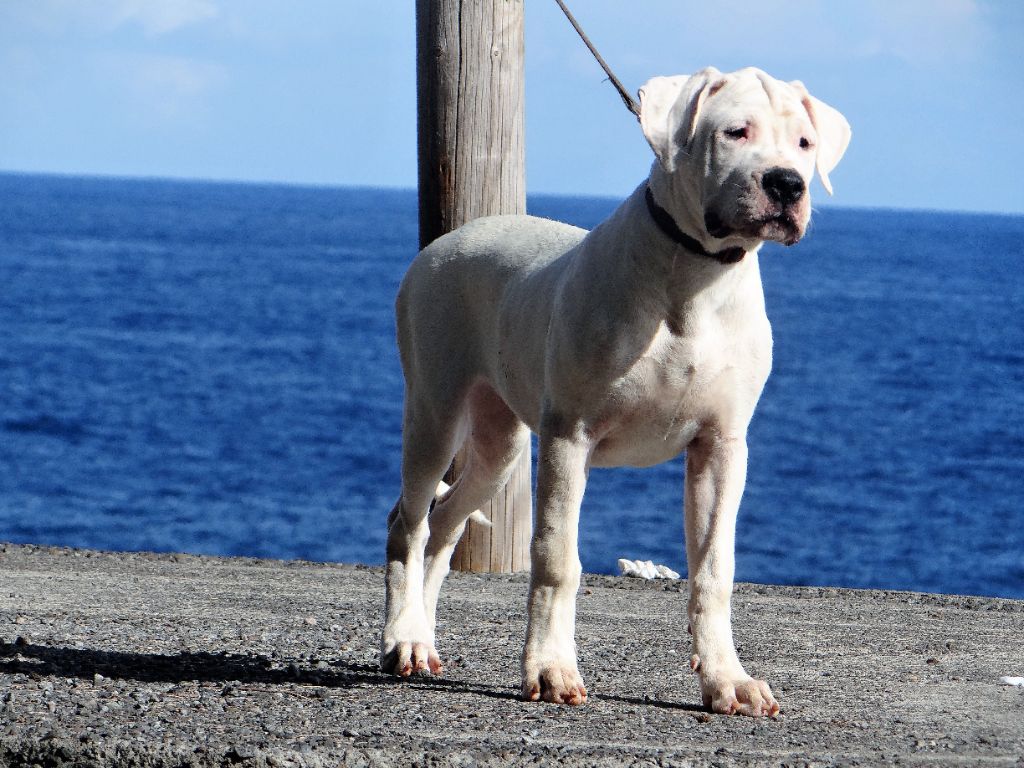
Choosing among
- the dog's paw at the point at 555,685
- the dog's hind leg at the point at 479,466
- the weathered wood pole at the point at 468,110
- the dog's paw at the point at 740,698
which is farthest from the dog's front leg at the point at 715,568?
the weathered wood pole at the point at 468,110

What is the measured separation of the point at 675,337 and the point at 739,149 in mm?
640

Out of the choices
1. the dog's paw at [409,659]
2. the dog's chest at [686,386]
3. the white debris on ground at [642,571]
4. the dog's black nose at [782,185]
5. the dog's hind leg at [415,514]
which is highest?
the dog's black nose at [782,185]

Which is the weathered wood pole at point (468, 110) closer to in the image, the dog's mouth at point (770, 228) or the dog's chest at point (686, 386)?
the dog's chest at point (686, 386)

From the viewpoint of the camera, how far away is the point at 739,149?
4492mm

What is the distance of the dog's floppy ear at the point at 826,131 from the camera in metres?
4.69

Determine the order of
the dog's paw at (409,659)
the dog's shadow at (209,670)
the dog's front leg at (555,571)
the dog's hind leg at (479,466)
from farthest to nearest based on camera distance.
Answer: the dog's hind leg at (479,466)
the dog's paw at (409,659)
the dog's shadow at (209,670)
the dog's front leg at (555,571)

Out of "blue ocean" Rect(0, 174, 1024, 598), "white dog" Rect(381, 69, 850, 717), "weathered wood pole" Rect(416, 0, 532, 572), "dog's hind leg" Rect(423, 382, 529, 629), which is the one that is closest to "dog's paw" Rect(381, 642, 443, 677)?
"white dog" Rect(381, 69, 850, 717)

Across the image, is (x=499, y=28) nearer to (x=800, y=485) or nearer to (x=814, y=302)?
(x=800, y=485)

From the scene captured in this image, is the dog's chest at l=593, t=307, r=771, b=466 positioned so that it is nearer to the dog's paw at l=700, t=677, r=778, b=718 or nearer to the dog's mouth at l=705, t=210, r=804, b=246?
the dog's mouth at l=705, t=210, r=804, b=246

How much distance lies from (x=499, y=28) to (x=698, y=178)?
3.13 meters

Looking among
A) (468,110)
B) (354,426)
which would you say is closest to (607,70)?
(468,110)

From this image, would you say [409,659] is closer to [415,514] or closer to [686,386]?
[415,514]

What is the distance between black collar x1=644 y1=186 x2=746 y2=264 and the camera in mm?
4723

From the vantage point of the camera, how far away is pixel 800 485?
117ft
